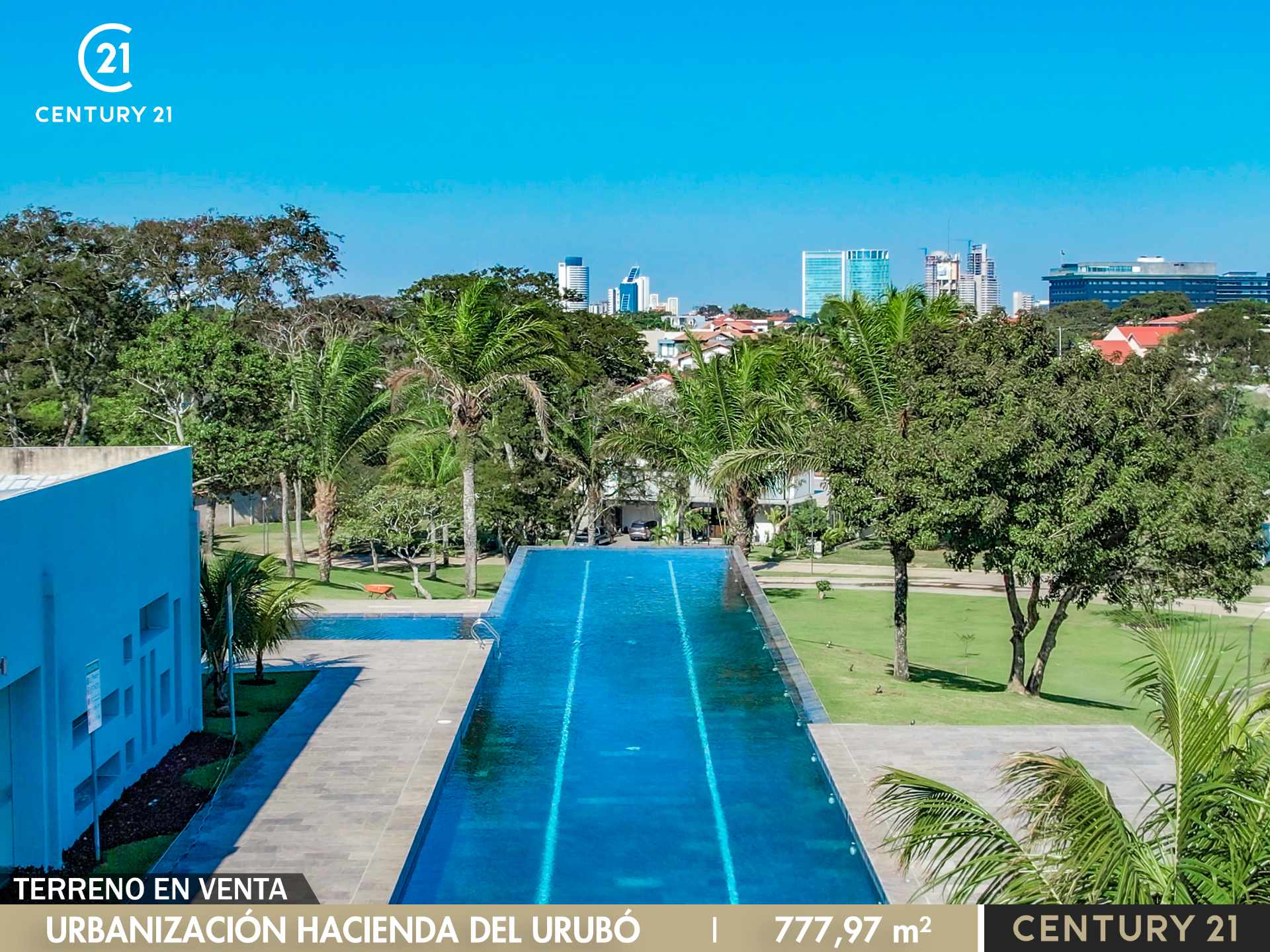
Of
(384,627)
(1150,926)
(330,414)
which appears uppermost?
(330,414)

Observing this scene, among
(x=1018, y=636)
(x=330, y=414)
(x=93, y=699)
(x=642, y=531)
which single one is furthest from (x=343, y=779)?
(x=642, y=531)

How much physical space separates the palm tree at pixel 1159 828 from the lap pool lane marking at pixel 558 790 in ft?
18.8

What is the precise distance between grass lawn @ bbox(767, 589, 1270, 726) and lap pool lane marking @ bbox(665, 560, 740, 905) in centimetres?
176

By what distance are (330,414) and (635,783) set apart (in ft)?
66.6

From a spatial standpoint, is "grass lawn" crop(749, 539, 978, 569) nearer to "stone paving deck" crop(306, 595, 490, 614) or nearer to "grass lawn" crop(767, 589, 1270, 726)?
"grass lawn" crop(767, 589, 1270, 726)

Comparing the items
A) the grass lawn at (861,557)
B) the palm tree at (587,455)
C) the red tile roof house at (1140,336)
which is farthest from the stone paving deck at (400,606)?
the red tile roof house at (1140,336)

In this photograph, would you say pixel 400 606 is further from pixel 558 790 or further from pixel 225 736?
pixel 558 790

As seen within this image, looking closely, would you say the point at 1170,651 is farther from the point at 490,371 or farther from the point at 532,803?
the point at 490,371

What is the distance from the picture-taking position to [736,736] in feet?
56.5

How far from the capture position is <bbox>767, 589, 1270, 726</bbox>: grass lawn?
18484mm

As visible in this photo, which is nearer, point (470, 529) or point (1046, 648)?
point (1046, 648)

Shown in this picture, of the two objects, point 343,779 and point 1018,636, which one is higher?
point 1018,636

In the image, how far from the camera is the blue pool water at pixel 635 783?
12.9m

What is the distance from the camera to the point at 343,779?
15.2 m
